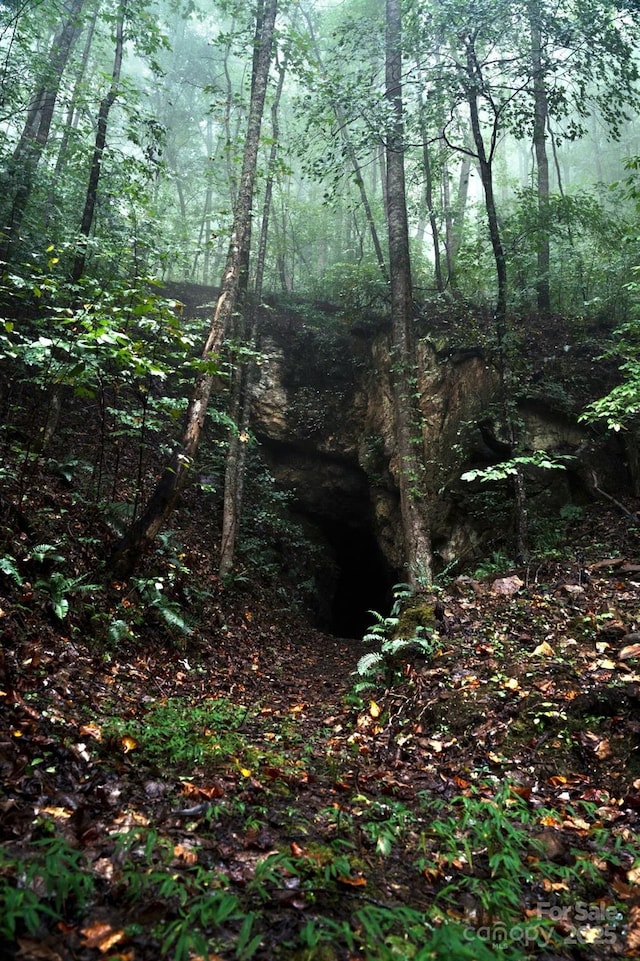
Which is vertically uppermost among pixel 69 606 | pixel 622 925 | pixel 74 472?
pixel 74 472

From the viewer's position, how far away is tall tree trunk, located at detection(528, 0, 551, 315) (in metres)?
8.91

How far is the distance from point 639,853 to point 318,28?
27.1 m

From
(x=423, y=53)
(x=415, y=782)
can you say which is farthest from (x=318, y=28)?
(x=415, y=782)

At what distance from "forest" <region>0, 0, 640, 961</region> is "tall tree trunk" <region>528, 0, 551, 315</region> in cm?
14

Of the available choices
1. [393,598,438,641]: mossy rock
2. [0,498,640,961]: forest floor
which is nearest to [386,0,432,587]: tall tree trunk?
[393,598,438,641]: mossy rock

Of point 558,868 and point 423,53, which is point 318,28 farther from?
point 558,868

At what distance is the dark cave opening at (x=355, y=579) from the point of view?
618 inches

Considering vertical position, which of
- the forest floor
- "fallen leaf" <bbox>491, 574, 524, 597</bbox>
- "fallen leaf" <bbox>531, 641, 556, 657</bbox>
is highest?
"fallen leaf" <bbox>491, 574, 524, 597</bbox>

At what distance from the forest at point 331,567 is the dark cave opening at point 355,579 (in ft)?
0.41

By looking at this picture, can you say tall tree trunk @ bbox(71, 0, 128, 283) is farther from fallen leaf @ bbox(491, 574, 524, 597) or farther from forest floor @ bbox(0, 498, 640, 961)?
fallen leaf @ bbox(491, 574, 524, 597)

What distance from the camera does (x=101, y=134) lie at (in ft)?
29.8

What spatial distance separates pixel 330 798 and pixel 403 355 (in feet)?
23.6

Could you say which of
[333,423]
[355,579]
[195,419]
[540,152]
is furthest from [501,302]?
[355,579]

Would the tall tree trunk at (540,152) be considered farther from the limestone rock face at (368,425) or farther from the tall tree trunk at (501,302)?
the limestone rock face at (368,425)
